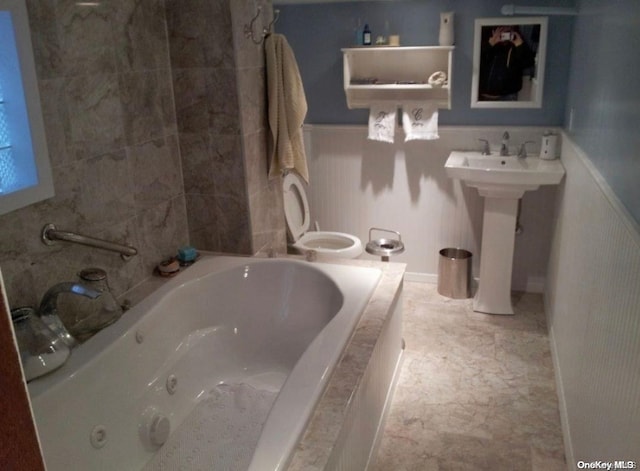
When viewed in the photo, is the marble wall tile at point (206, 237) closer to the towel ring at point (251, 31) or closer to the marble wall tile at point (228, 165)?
the marble wall tile at point (228, 165)

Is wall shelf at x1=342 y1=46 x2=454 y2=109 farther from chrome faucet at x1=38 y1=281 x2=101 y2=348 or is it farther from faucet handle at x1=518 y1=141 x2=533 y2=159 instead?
chrome faucet at x1=38 y1=281 x2=101 y2=348

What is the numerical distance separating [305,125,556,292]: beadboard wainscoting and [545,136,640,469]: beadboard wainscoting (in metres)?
0.69

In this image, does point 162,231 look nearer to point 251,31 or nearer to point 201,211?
point 201,211

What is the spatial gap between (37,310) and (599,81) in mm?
2306

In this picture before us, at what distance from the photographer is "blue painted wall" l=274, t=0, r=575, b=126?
3303mm

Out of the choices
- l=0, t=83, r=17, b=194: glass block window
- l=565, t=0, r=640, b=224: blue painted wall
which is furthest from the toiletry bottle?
l=0, t=83, r=17, b=194: glass block window

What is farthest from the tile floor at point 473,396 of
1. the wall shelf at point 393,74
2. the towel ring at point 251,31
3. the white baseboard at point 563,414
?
the towel ring at point 251,31

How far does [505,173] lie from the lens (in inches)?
120

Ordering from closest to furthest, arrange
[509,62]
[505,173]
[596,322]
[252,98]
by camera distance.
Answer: [596,322] → [252,98] → [505,173] → [509,62]

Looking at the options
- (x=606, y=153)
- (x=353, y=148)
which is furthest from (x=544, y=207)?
(x=606, y=153)

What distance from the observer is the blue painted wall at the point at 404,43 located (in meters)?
3.30

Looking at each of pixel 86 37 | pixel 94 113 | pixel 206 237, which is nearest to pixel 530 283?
pixel 206 237

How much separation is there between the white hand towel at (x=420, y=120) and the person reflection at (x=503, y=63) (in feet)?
1.07

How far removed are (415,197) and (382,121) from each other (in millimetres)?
579
